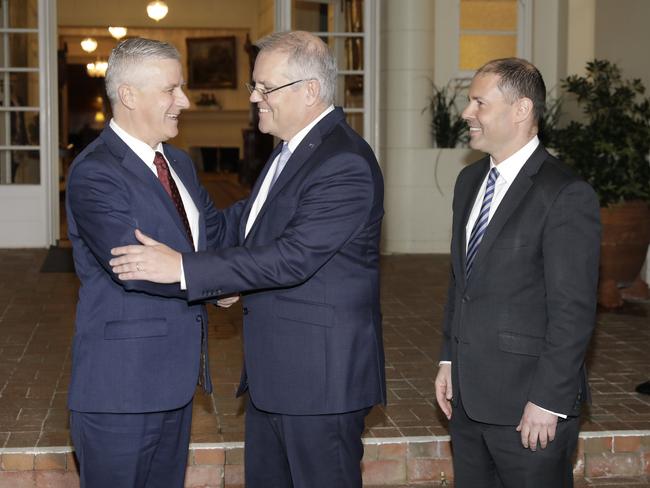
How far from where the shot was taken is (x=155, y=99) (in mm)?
3029

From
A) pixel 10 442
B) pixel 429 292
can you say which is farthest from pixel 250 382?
pixel 429 292

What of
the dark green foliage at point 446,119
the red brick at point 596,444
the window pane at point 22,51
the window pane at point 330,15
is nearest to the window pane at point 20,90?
the window pane at point 22,51

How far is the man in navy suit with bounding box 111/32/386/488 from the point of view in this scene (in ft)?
9.83

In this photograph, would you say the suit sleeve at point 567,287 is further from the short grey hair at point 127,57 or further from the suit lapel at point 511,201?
the short grey hair at point 127,57

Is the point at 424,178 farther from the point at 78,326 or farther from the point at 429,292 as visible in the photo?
the point at 78,326

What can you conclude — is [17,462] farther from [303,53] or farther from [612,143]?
[612,143]

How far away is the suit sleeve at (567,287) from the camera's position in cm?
291

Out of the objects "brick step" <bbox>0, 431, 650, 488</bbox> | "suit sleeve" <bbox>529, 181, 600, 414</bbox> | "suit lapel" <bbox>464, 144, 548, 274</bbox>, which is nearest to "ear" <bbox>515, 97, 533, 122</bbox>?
"suit lapel" <bbox>464, 144, 548, 274</bbox>

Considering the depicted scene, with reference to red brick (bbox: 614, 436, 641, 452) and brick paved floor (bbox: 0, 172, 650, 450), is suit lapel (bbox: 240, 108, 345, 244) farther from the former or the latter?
red brick (bbox: 614, 436, 641, 452)

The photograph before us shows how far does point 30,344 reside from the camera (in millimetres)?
6391

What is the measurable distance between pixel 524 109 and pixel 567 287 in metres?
0.51

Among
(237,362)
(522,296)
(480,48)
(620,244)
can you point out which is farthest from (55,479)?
(480,48)

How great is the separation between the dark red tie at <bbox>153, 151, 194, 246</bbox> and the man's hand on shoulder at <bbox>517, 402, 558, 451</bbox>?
41.8 inches

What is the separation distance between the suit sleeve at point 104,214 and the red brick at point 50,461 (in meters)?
1.75
